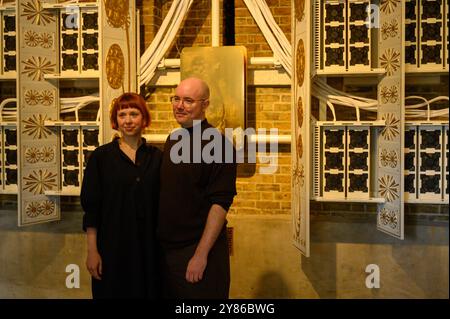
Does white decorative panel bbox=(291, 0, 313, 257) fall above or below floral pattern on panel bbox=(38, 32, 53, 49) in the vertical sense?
below

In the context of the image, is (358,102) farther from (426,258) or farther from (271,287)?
(271,287)

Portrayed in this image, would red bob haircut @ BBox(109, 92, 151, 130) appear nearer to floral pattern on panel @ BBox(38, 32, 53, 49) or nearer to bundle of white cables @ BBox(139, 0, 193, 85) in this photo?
bundle of white cables @ BBox(139, 0, 193, 85)

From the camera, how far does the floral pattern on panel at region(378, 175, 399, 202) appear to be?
3.14 m

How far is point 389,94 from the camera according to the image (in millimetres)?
3215

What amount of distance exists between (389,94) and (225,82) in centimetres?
108

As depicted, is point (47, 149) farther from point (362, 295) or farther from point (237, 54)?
point (362, 295)

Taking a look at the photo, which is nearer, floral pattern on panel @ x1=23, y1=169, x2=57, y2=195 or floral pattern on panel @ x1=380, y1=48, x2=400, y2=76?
floral pattern on panel @ x1=380, y1=48, x2=400, y2=76

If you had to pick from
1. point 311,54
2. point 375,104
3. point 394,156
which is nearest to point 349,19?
point 311,54

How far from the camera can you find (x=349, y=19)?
127 inches

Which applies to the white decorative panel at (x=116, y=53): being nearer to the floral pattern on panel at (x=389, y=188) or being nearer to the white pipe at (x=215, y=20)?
the white pipe at (x=215, y=20)

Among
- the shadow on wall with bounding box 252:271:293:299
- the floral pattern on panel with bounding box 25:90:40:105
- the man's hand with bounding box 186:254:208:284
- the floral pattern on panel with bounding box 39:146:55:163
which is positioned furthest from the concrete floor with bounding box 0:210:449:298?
the man's hand with bounding box 186:254:208:284

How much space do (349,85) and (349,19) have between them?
1.49ft

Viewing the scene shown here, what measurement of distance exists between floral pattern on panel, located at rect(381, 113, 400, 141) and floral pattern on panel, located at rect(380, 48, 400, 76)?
0.27 m

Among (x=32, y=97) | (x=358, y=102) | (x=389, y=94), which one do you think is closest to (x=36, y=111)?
(x=32, y=97)
